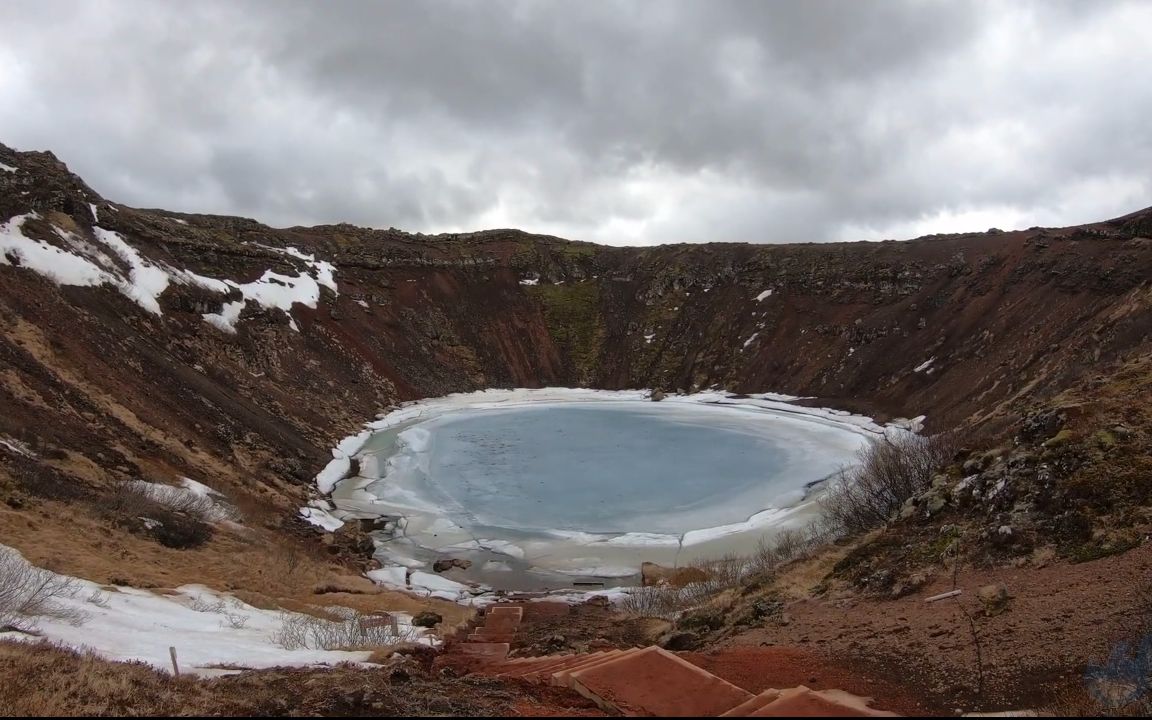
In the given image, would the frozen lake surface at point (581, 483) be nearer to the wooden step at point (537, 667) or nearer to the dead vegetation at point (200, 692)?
the wooden step at point (537, 667)

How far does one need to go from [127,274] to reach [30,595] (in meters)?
36.7

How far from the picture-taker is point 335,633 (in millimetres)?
11891

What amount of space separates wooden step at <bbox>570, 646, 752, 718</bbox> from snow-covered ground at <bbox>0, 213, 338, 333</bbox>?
37.2m

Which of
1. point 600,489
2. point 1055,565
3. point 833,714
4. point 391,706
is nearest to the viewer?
point 833,714

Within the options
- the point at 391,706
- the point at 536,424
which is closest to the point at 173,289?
the point at 536,424

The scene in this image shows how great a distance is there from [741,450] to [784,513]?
1323cm

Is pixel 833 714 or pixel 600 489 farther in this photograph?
pixel 600 489

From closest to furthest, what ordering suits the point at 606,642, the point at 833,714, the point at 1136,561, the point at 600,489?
the point at 833,714 → the point at 1136,561 → the point at 606,642 → the point at 600,489

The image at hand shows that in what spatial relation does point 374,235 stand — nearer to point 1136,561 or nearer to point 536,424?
point 536,424

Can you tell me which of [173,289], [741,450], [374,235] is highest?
[374,235]

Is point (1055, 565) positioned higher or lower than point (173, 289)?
lower

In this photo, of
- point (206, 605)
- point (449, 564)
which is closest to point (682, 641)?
point (206, 605)

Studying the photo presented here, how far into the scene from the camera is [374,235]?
83.6 m

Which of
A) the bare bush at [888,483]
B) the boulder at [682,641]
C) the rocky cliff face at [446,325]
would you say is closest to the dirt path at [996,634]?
the boulder at [682,641]
